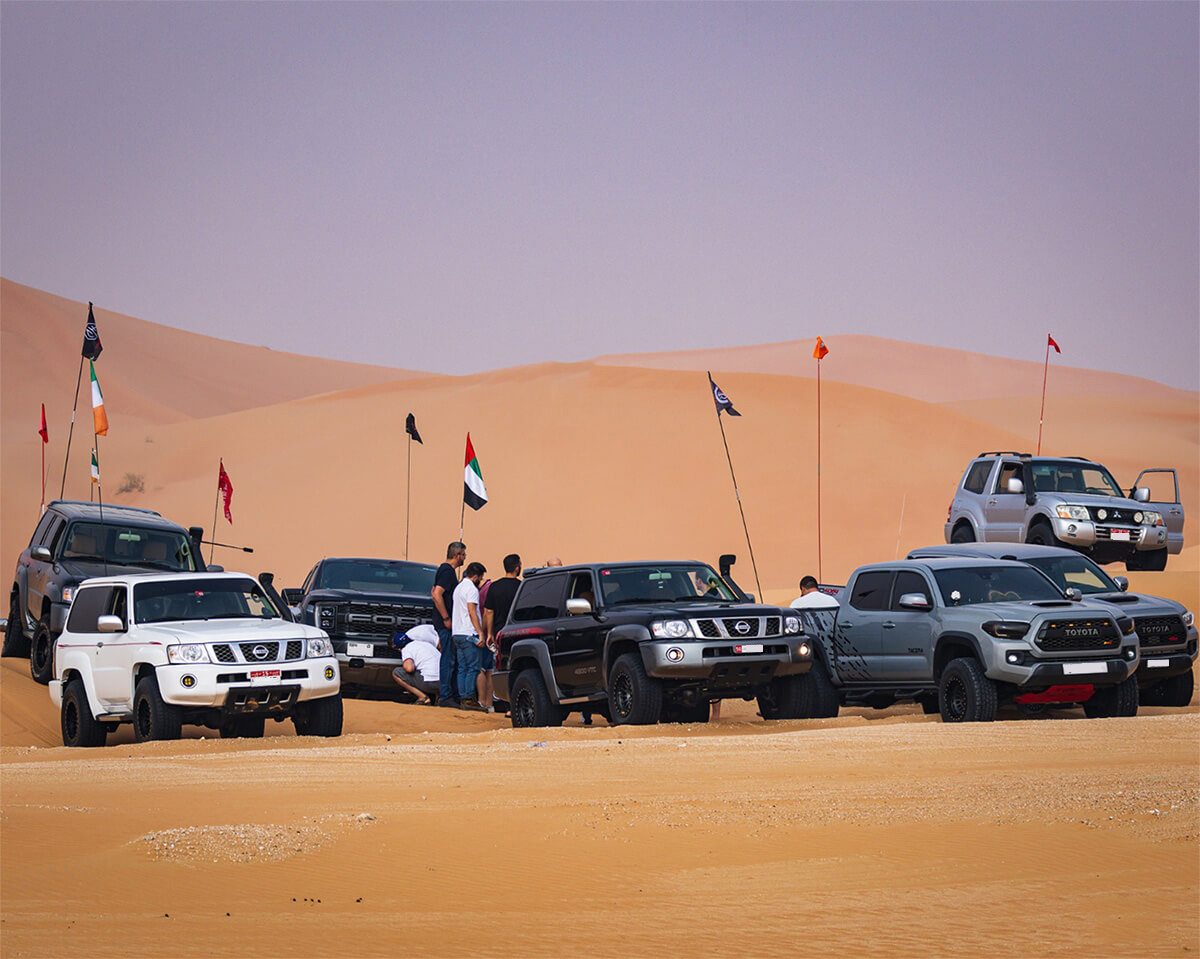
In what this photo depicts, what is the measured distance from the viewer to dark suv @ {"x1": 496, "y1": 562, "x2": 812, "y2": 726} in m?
14.4

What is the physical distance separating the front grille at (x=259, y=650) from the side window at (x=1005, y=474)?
13.3 meters

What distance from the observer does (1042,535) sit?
2356cm

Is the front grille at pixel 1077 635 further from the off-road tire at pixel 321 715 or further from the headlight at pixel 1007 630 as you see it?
the off-road tire at pixel 321 715

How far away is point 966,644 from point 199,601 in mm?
7288

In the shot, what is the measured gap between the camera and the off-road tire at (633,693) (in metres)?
14.4

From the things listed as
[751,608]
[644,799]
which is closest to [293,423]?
[751,608]

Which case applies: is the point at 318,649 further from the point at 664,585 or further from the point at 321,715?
the point at 664,585

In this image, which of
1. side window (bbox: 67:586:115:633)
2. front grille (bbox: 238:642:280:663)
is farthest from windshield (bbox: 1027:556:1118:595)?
side window (bbox: 67:586:115:633)

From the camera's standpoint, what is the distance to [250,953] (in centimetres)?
619

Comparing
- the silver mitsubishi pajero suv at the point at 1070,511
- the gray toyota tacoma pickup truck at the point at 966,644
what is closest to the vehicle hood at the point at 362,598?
the gray toyota tacoma pickup truck at the point at 966,644

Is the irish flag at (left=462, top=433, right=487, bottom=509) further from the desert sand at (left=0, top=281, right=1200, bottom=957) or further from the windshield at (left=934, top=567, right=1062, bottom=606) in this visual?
the windshield at (left=934, top=567, right=1062, bottom=606)

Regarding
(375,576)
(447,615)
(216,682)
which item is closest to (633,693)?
(216,682)

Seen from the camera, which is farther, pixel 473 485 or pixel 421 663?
pixel 473 485

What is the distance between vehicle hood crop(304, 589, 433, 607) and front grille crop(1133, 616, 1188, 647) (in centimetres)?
877
